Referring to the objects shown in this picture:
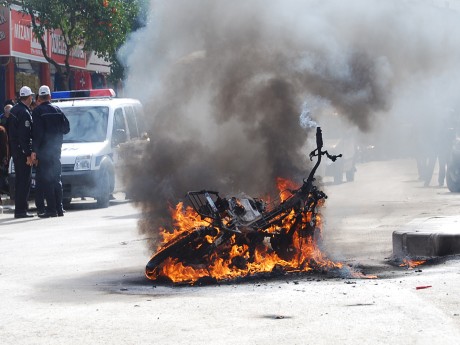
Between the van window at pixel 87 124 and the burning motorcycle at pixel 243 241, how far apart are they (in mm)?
10023

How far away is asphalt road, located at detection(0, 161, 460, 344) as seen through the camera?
6539 mm

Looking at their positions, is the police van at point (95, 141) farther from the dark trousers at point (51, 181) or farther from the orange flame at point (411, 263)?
the orange flame at point (411, 263)

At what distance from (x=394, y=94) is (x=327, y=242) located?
182 cm

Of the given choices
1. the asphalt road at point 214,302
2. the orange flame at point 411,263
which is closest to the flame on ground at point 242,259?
the asphalt road at point 214,302

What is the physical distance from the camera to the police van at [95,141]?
1855 cm

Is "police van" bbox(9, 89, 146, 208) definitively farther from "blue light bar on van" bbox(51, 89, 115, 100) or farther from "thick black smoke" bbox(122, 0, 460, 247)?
"thick black smoke" bbox(122, 0, 460, 247)

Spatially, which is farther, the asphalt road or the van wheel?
the van wheel

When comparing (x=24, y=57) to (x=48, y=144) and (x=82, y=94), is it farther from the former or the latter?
(x=48, y=144)

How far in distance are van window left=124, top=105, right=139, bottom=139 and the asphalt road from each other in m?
7.56

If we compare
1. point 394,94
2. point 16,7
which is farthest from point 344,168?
point 394,94

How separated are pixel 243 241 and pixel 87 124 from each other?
36.6 ft

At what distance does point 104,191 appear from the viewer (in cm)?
1889

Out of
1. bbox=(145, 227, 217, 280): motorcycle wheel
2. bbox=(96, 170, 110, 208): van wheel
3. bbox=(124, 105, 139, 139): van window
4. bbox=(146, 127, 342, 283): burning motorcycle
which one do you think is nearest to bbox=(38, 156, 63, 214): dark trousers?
bbox=(96, 170, 110, 208): van wheel

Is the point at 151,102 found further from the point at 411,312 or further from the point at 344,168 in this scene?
the point at 344,168
